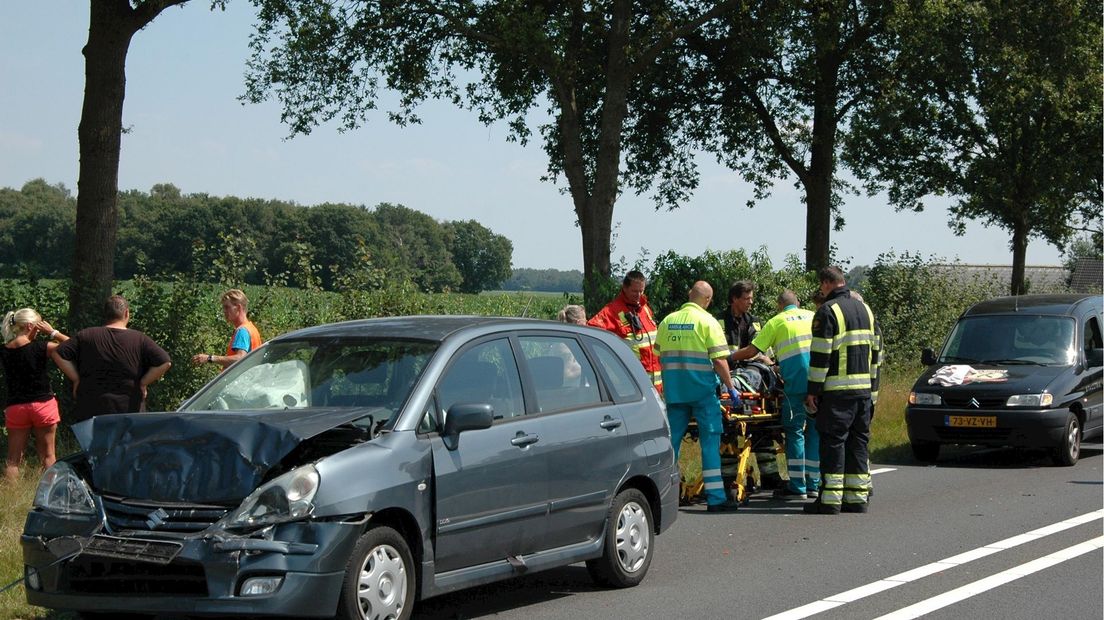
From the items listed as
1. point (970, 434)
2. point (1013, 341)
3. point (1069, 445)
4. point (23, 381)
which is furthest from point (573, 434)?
point (1013, 341)

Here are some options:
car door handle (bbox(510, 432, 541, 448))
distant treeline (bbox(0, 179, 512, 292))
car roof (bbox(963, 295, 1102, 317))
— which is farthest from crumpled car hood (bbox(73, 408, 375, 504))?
car roof (bbox(963, 295, 1102, 317))

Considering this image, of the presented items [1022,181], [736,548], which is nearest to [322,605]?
[736,548]

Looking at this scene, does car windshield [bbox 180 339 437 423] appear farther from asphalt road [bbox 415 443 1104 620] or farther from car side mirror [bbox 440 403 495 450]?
asphalt road [bbox 415 443 1104 620]

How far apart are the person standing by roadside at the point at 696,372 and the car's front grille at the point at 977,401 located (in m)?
4.74

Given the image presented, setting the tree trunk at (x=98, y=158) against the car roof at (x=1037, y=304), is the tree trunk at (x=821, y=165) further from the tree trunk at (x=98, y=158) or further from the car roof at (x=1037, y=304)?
the tree trunk at (x=98, y=158)

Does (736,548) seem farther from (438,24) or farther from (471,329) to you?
(438,24)

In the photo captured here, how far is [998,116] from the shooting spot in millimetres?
36281

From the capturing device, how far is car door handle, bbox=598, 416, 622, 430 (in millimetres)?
8086

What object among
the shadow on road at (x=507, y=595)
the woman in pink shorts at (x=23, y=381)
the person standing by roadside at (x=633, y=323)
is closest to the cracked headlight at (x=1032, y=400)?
the person standing by roadside at (x=633, y=323)

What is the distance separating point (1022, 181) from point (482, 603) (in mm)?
32949

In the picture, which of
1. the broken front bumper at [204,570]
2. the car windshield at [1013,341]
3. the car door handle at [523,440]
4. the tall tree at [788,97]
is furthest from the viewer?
the tall tree at [788,97]

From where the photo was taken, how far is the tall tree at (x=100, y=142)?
15297 mm

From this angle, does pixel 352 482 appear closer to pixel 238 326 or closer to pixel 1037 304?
pixel 238 326

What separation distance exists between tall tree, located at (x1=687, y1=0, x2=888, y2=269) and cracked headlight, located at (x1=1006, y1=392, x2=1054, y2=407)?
1349 centimetres
